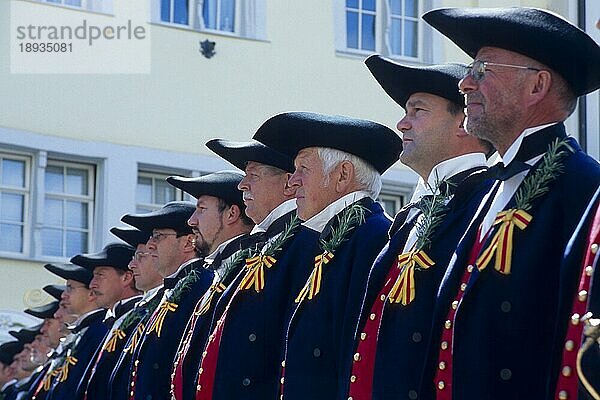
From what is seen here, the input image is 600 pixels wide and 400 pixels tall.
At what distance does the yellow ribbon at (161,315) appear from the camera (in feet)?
25.4

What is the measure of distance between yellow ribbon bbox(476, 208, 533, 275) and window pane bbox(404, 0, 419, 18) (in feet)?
42.8

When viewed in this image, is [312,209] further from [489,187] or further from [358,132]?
[489,187]

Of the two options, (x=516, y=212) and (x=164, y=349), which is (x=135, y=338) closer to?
(x=164, y=349)

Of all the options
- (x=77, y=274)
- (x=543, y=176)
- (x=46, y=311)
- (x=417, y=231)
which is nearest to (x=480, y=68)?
(x=543, y=176)

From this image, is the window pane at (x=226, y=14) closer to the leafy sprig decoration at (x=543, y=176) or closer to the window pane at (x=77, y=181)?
the window pane at (x=77, y=181)

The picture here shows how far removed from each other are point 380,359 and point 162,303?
3.08 meters

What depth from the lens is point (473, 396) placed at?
14.4 ft

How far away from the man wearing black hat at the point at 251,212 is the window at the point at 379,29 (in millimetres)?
9824

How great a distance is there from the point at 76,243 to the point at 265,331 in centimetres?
1011

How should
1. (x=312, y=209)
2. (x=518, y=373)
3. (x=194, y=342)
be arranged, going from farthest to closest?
(x=194, y=342)
(x=312, y=209)
(x=518, y=373)

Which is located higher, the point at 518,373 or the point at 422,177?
the point at 422,177

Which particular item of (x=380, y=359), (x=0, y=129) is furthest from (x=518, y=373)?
(x=0, y=129)

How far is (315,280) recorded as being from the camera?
19.4 ft

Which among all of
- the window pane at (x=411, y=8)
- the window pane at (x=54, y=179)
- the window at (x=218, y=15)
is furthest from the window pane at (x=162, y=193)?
the window pane at (x=411, y=8)
